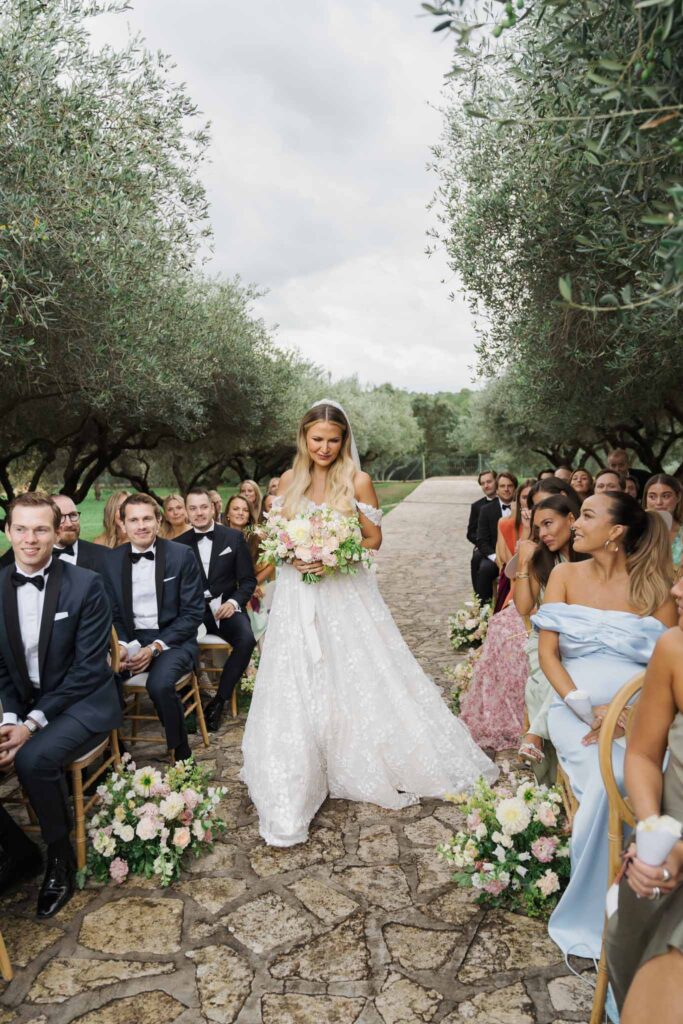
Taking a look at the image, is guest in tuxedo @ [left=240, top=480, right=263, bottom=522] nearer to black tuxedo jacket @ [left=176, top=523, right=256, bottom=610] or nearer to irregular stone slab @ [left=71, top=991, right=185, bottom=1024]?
black tuxedo jacket @ [left=176, top=523, right=256, bottom=610]

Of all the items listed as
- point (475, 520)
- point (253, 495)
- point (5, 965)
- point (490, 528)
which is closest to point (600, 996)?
point (5, 965)

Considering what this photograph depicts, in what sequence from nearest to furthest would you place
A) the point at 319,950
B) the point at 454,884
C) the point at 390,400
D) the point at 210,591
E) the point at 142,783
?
the point at 319,950 → the point at 454,884 → the point at 142,783 → the point at 210,591 → the point at 390,400

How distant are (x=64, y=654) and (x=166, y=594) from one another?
1501 mm

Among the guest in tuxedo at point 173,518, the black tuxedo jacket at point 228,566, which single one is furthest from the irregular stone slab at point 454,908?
the guest in tuxedo at point 173,518

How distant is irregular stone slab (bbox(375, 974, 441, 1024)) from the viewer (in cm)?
277

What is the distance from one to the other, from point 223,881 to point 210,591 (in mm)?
3212

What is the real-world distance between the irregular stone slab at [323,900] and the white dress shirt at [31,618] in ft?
6.23

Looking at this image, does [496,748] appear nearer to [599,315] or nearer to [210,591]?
[210,591]

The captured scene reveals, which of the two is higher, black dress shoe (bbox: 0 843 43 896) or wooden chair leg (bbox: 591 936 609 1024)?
wooden chair leg (bbox: 591 936 609 1024)

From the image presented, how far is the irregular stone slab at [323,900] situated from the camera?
346 cm

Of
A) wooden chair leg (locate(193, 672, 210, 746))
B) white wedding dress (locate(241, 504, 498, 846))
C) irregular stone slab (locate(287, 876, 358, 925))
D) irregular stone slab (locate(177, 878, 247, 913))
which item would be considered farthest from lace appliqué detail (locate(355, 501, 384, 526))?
irregular stone slab (locate(177, 878, 247, 913))

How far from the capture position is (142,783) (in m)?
3.99

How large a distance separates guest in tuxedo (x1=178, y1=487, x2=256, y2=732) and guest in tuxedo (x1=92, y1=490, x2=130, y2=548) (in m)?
0.58

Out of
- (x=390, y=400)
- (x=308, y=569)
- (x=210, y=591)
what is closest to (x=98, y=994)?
(x=308, y=569)
